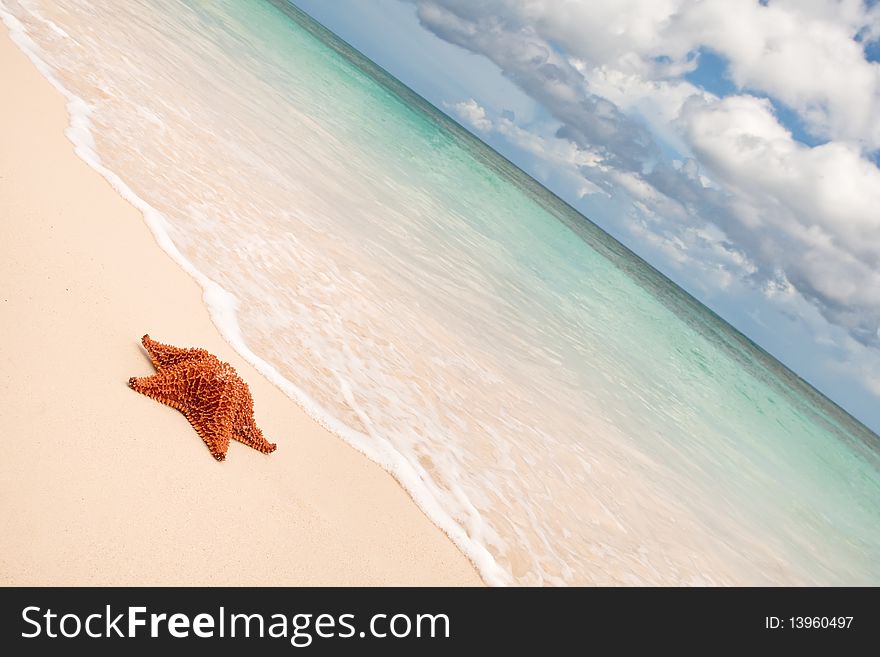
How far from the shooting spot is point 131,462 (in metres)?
3.56

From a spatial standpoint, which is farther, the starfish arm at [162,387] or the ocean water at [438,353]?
the ocean water at [438,353]

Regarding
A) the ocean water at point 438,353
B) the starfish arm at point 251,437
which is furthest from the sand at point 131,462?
the ocean water at point 438,353

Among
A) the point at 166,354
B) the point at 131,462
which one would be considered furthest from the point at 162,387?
the point at 131,462

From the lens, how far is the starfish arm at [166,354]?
167 inches

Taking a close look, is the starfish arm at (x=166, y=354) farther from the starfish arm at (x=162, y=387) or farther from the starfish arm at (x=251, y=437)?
the starfish arm at (x=251, y=437)

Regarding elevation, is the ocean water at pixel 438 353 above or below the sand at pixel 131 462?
above

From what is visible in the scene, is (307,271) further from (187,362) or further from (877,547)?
(877,547)

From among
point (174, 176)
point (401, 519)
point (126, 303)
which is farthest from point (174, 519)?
point (174, 176)

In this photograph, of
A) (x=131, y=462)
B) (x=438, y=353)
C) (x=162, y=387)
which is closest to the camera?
(x=131, y=462)

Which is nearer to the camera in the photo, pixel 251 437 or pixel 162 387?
pixel 162 387

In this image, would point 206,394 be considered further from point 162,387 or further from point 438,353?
point 438,353

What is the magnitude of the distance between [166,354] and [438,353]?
402cm

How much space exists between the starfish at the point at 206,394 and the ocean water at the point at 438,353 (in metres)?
0.58
